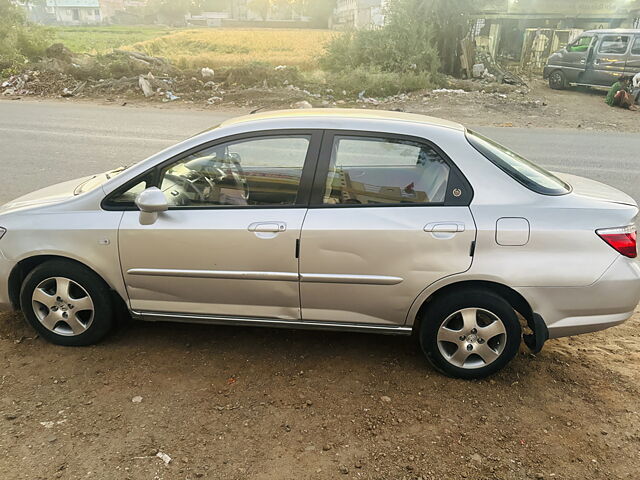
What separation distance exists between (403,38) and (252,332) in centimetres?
1838

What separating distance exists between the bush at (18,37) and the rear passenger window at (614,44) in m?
22.6

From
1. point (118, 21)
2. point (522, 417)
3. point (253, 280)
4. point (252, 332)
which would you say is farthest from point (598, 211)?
point (118, 21)

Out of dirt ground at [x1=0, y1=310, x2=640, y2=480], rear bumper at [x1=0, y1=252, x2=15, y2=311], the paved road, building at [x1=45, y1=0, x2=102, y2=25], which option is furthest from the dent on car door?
building at [x1=45, y1=0, x2=102, y2=25]

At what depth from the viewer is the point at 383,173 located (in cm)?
327

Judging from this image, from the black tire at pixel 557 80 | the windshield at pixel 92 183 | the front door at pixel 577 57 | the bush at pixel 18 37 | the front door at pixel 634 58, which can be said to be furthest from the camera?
the bush at pixel 18 37

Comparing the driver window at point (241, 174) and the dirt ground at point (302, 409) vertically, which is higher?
the driver window at point (241, 174)

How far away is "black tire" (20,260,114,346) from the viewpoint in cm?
344

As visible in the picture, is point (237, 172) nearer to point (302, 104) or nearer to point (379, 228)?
point (379, 228)

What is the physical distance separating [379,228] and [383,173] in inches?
15.8

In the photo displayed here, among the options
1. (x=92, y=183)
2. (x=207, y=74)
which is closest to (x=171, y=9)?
(x=207, y=74)

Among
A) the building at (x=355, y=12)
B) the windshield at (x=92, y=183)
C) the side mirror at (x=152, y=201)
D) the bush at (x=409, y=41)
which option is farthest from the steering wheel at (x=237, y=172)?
the building at (x=355, y=12)

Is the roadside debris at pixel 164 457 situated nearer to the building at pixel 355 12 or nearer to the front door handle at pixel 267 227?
the front door handle at pixel 267 227

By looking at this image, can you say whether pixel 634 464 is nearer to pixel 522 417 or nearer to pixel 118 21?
pixel 522 417

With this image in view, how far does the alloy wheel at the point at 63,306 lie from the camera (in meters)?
3.48
